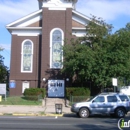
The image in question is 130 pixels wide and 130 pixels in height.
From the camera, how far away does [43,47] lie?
39.9m

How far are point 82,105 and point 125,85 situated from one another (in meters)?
15.0

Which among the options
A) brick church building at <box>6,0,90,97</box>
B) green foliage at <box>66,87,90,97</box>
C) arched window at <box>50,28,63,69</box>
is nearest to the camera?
green foliage at <box>66,87,90,97</box>

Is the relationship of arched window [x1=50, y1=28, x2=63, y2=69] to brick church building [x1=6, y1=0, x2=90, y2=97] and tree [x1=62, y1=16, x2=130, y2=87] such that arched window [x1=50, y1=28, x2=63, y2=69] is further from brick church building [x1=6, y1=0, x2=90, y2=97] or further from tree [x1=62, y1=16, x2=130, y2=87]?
tree [x1=62, y1=16, x2=130, y2=87]

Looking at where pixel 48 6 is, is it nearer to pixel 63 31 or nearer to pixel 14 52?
pixel 63 31

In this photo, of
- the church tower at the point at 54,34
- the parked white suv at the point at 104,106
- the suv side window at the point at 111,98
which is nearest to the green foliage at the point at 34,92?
the church tower at the point at 54,34

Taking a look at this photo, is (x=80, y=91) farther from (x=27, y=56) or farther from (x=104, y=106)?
(x=104, y=106)

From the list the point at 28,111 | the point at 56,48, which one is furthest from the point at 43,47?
the point at 28,111

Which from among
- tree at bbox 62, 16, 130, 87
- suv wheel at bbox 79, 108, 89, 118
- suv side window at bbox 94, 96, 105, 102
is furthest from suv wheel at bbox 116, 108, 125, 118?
tree at bbox 62, 16, 130, 87

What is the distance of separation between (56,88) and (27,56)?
575cm

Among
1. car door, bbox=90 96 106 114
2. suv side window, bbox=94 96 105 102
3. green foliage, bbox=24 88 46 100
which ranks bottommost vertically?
car door, bbox=90 96 106 114

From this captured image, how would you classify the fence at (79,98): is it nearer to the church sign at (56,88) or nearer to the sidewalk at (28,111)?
the sidewalk at (28,111)

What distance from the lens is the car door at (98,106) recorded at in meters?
21.0

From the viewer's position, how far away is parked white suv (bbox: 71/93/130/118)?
2100 cm

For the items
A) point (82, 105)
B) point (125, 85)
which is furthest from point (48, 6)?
point (82, 105)
